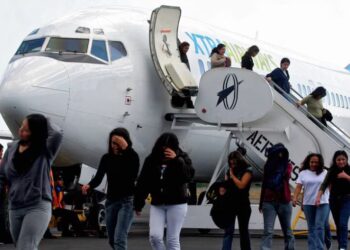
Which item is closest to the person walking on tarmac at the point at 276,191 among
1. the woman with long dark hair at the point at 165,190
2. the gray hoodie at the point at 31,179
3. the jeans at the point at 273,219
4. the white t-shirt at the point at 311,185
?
the jeans at the point at 273,219

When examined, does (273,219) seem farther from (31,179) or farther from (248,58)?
(248,58)

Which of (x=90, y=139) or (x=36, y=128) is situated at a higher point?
(x=36, y=128)

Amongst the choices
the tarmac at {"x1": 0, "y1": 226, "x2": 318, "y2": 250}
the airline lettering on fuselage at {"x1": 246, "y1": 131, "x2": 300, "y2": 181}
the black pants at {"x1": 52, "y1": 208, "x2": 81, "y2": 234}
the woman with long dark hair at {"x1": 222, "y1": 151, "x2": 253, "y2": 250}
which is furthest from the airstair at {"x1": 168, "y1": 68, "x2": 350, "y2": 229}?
the woman with long dark hair at {"x1": 222, "y1": 151, "x2": 253, "y2": 250}

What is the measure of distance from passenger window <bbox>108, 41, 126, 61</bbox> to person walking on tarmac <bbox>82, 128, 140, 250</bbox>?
671 cm

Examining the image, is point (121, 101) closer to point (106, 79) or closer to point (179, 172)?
point (106, 79)

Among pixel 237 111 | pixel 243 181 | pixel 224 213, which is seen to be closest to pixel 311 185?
pixel 243 181

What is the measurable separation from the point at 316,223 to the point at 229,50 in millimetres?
8524

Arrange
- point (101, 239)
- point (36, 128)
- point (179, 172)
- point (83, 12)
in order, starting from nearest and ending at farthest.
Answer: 1. point (36, 128)
2. point (179, 172)
3. point (101, 239)
4. point (83, 12)

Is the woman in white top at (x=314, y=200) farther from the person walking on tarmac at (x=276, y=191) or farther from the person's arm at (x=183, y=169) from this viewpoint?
the person's arm at (x=183, y=169)

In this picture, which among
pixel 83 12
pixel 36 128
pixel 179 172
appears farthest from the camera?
pixel 83 12

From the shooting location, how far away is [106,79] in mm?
17344

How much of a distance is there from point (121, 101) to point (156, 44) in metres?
1.59

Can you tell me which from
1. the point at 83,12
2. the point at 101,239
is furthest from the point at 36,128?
the point at 83,12

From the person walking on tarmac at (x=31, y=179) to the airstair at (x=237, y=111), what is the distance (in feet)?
32.2
